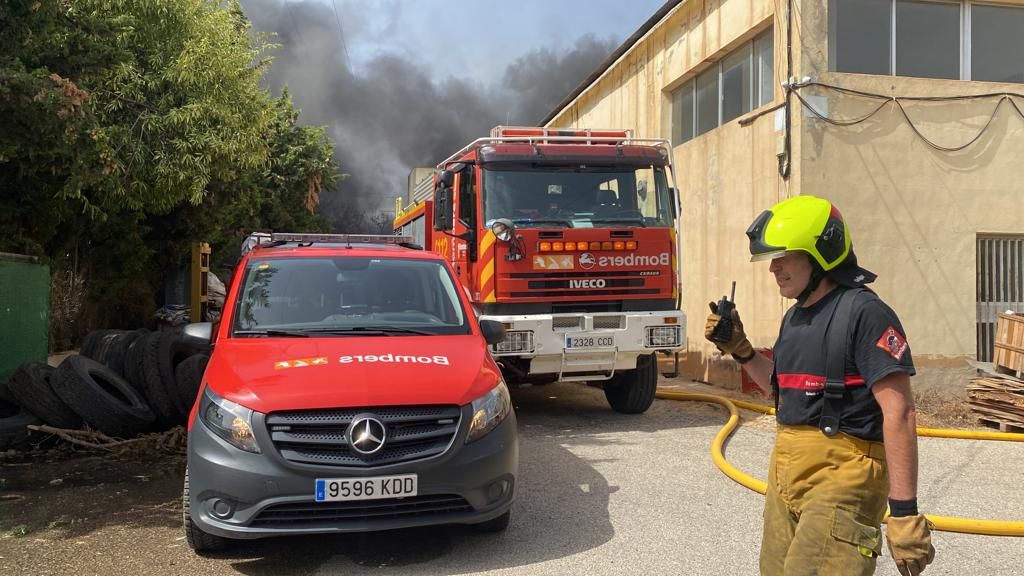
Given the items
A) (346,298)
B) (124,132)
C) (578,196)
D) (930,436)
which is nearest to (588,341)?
(578,196)

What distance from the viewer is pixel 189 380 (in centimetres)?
703

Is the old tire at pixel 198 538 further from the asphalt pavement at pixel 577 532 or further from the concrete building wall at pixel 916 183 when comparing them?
the concrete building wall at pixel 916 183

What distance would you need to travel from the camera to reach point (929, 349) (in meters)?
9.81

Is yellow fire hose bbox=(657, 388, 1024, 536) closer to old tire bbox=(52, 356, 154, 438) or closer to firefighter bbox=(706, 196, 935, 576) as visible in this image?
firefighter bbox=(706, 196, 935, 576)

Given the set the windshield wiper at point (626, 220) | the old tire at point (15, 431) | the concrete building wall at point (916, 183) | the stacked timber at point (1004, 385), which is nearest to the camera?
the old tire at point (15, 431)

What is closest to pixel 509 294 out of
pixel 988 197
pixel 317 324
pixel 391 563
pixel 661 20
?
pixel 317 324

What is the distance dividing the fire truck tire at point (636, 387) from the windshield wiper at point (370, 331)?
3.88 meters

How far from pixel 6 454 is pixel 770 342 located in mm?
8443

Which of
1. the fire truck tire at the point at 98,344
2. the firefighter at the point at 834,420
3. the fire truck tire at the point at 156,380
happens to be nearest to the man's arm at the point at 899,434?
the firefighter at the point at 834,420

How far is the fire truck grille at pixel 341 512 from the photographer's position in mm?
3885

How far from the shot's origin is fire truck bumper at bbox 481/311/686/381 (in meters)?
7.59

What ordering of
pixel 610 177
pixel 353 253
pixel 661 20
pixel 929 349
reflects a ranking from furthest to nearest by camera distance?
1. pixel 661 20
2. pixel 929 349
3. pixel 610 177
4. pixel 353 253

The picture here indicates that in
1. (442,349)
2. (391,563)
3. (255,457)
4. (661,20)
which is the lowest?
(391,563)

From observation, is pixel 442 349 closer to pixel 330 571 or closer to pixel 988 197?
pixel 330 571
